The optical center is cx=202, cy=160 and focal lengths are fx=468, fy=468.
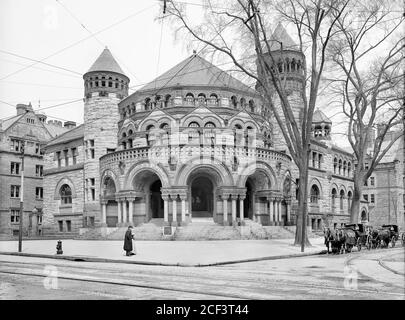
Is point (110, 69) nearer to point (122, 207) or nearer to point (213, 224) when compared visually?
point (122, 207)

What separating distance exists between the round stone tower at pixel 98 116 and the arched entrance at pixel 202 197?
32.9 feet

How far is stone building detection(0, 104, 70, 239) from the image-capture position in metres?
52.1

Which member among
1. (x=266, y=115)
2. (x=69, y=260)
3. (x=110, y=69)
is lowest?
(x=69, y=260)

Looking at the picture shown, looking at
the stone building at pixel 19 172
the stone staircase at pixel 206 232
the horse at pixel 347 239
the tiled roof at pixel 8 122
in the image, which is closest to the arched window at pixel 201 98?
the stone staircase at pixel 206 232

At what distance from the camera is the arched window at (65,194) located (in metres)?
47.6

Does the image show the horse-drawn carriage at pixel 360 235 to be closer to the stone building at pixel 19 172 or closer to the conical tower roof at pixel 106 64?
the conical tower roof at pixel 106 64

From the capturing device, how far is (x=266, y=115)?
47.2 meters

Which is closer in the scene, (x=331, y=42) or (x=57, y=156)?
(x=331, y=42)

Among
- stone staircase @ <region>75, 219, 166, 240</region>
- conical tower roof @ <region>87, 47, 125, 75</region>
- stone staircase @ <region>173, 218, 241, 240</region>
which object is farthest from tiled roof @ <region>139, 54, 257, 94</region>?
stone staircase @ <region>173, 218, 241, 240</region>

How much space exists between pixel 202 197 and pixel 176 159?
575cm

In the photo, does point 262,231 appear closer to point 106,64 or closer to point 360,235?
point 360,235

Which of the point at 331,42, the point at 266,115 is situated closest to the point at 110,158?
the point at 266,115

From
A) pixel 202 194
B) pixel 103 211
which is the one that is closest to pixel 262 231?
pixel 202 194

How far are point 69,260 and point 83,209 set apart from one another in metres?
25.2
